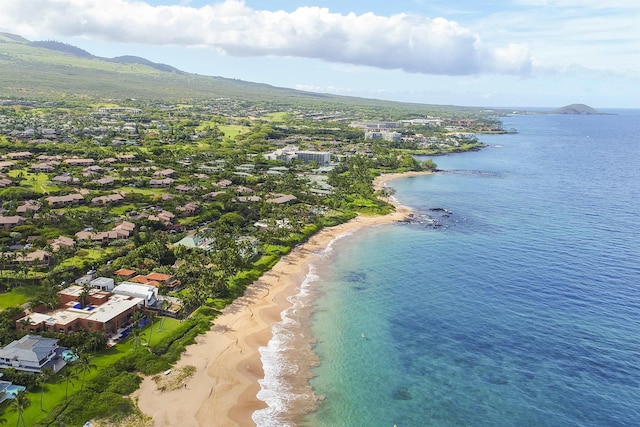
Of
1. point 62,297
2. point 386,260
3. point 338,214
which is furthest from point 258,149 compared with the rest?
point 62,297

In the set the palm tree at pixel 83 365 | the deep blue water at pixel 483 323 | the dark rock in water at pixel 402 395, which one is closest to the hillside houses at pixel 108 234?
the deep blue water at pixel 483 323

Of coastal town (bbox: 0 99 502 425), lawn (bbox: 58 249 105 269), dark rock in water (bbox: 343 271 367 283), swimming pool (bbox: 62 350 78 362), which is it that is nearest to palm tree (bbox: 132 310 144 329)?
coastal town (bbox: 0 99 502 425)

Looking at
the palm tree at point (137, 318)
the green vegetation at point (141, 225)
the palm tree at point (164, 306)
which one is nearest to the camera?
the green vegetation at point (141, 225)

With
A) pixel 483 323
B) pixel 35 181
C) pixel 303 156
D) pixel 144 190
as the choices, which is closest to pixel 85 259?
pixel 144 190

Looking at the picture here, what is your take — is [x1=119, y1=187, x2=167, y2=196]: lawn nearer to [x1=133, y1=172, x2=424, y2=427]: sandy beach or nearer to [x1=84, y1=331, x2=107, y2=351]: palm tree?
[x1=133, y1=172, x2=424, y2=427]: sandy beach

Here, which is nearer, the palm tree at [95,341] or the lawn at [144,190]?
the palm tree at [95,341]

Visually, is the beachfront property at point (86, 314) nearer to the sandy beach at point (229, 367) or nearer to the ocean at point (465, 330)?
the sandy beach at point (229, 367)

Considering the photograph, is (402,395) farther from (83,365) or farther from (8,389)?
(8,389)
